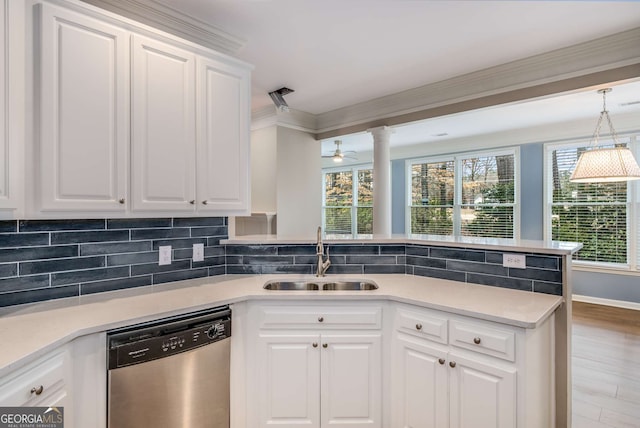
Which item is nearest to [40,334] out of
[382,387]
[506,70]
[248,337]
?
[248,337]

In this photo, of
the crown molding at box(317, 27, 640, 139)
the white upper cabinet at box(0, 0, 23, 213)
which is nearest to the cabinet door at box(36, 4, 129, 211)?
the white upper cabinet at box(0, 0, 23, 213)

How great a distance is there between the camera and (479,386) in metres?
1.70

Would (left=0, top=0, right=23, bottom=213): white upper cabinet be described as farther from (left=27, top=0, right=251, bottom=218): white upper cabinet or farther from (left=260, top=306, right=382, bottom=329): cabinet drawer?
(left=260, top=306, right=382, bottom=329): cabinet drawer

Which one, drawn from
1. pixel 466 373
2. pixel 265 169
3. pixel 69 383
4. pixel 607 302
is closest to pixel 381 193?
pixel 265 169

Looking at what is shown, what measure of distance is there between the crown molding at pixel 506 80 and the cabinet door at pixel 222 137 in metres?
2.32

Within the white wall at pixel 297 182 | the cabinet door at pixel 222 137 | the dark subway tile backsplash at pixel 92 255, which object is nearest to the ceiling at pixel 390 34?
the cabinet door at pixel 222 137

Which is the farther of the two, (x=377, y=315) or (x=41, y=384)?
(x=377, y=315)

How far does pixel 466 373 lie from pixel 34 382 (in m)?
1.79

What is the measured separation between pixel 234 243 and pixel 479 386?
5.79 ft

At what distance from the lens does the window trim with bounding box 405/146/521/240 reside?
19.5ft

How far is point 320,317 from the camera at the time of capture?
2.01 meters

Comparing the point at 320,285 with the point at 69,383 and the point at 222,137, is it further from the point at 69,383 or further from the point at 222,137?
the point at 69,383

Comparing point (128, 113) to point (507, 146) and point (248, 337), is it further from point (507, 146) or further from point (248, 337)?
point (507, 146)

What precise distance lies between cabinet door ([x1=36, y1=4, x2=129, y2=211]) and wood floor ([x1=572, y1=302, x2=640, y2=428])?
3.18 m
